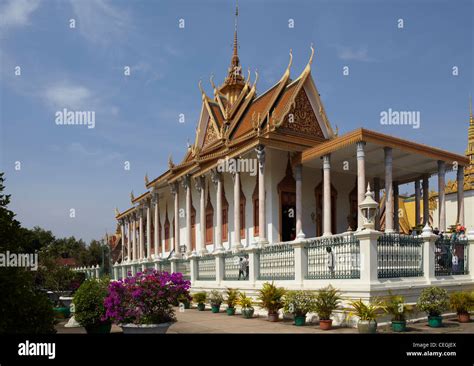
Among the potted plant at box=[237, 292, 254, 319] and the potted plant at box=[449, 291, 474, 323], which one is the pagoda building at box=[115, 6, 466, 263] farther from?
the potted plant at box=[449, 291, 474, 323]

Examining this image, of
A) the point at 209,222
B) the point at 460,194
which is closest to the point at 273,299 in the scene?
the point at 460,194

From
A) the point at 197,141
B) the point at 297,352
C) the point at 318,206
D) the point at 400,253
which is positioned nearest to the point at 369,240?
the point at 400,253

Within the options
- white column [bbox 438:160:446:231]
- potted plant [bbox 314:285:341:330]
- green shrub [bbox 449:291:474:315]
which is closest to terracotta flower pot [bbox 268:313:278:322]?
potted plant [bbox 314:285:341:330]

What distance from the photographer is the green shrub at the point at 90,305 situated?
10.2 metres

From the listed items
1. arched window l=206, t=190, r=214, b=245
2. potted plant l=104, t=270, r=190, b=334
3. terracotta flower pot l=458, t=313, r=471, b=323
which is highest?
arched window l=206, t=190, r=214, b=245

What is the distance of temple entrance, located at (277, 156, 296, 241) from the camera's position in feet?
64.4

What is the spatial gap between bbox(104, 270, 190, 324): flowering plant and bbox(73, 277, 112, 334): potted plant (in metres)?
0.85

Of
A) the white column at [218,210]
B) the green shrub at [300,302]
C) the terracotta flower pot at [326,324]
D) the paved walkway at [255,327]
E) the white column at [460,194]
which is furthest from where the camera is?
the white column at [218,210]

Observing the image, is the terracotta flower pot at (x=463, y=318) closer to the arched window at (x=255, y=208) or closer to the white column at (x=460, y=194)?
the white column at (x=460, y=194)

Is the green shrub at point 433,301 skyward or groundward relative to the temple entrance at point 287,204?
groundward

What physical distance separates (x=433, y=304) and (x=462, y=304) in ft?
3.69

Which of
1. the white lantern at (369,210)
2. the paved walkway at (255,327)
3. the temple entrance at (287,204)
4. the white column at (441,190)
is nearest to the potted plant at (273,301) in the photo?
the paved walkway at (255,327)

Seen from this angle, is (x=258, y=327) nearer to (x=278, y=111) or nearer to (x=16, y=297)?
(x=16, y=297)

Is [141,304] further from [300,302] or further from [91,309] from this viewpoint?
[300,302]
